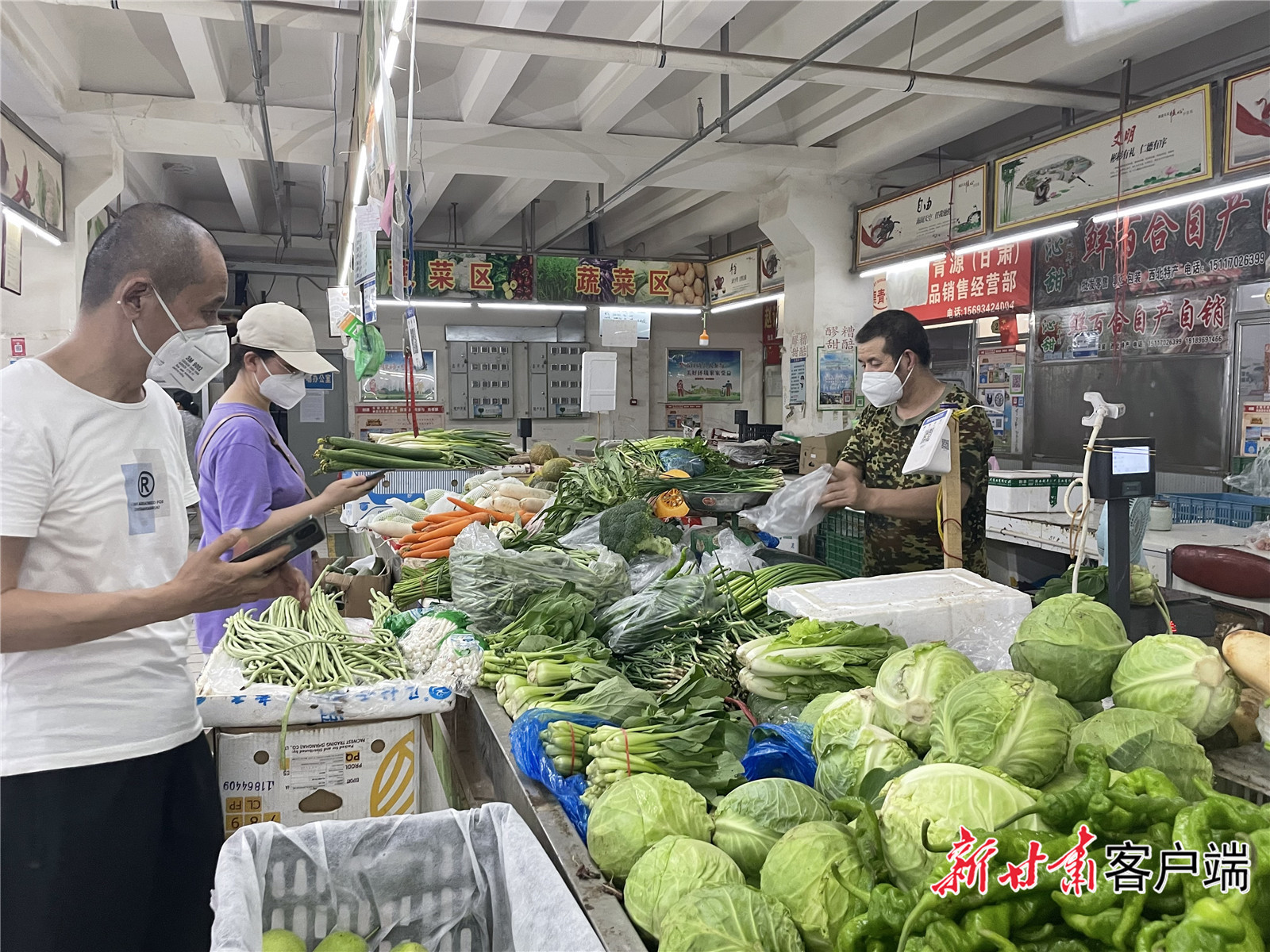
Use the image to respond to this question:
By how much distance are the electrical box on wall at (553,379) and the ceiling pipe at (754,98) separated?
4.28m

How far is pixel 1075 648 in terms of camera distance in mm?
1628

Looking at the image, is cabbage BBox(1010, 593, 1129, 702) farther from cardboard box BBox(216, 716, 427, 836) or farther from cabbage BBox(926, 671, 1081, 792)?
cardboard box BBox(216, 716, 427, 836)

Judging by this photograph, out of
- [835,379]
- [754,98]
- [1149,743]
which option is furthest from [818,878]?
[835,379]

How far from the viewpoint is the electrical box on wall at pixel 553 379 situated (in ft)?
48.6

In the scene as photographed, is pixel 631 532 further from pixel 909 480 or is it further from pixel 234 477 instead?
pixel 234 477

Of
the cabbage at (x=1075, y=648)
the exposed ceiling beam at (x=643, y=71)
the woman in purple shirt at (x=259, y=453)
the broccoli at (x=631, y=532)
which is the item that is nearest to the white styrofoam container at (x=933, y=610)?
the cabbage at (x=1075, y=648)

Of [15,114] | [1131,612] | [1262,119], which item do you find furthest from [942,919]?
[15,114]

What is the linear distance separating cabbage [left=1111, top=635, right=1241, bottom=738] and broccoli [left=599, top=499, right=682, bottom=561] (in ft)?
6.61

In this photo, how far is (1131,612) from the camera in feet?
6.53

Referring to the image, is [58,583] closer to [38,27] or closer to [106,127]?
[38,27]

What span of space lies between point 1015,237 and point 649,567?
5238 millimetres

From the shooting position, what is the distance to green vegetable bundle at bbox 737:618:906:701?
2.03m

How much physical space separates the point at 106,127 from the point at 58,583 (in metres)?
7.12

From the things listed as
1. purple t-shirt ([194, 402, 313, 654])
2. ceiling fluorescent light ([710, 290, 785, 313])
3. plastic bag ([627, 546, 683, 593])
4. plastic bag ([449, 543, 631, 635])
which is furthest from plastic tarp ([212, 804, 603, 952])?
ceiling fluorescent light ([710, 290, 785, 313])
